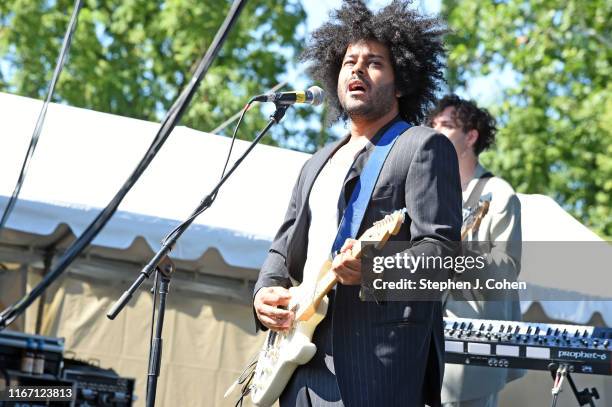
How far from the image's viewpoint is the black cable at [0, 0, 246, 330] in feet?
8.59

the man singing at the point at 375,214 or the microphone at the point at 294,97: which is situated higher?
the microphone at the point at 294,97

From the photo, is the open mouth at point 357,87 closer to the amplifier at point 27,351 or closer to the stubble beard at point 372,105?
the stubble beard at point 372,105

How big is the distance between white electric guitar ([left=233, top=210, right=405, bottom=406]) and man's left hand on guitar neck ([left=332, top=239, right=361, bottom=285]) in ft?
0.07

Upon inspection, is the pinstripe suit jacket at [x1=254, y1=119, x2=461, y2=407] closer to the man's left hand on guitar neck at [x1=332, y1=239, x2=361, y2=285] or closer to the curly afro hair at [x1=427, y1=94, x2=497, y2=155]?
the man's left hand on guitar neck at [x1=332, y1=239, x2=361, y2=285]

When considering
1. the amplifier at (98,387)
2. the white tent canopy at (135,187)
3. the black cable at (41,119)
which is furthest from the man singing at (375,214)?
the white tent canopy at (135,187)

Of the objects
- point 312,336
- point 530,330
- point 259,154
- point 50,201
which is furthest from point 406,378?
point 259,154

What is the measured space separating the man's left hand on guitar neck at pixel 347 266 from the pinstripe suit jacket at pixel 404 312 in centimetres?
18

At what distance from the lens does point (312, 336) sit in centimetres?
368

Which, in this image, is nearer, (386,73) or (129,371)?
(386,73)

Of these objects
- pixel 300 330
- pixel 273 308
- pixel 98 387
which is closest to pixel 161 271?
pixel 273 308

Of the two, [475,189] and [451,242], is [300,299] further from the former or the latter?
[475,189]

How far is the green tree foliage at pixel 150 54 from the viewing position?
1916cm

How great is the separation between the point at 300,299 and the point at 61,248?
3.93 m

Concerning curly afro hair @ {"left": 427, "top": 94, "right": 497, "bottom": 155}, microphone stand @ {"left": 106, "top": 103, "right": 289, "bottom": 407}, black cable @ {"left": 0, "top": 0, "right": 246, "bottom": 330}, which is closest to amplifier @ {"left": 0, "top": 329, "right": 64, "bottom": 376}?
microphone stand @ {"left": 106, "top": 103, "right": 289, "bottom": 407}
